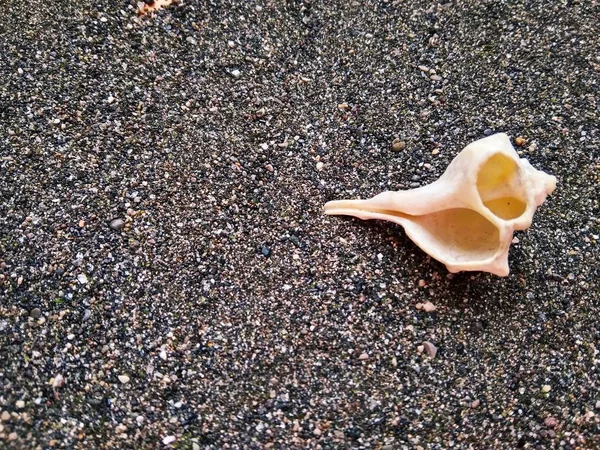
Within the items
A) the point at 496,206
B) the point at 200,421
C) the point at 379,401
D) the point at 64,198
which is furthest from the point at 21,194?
the point at 496,206

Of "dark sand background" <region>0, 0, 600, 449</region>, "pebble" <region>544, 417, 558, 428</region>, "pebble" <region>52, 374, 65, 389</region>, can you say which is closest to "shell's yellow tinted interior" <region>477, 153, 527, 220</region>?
"dark sand background" <region>0, 0, 600, 449</region>

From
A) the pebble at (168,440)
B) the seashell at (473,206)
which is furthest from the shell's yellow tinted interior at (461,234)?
the pebble at (168,440)

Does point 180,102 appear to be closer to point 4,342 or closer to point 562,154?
point 4,342

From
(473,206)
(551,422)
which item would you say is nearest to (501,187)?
(473,206)

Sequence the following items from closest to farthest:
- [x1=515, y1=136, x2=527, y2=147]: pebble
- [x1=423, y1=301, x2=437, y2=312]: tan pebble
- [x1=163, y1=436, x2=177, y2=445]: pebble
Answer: [x1=163, y1=436, x2=177, y2=445]: pebble
[x1=423, y1=301, x2=437, y2=312]: tan pebble
[x1=515, y1=136, x2=527, y2=147]: pebble

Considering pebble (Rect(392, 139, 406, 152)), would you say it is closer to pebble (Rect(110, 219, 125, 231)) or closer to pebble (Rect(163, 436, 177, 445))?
pebble (Rect(110, 219, 125, 231))

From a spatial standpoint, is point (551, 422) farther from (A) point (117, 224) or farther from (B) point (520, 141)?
(A) point (117, 224)

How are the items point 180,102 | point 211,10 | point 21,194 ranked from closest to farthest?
point 21,194, point 180,102, point 211,10
